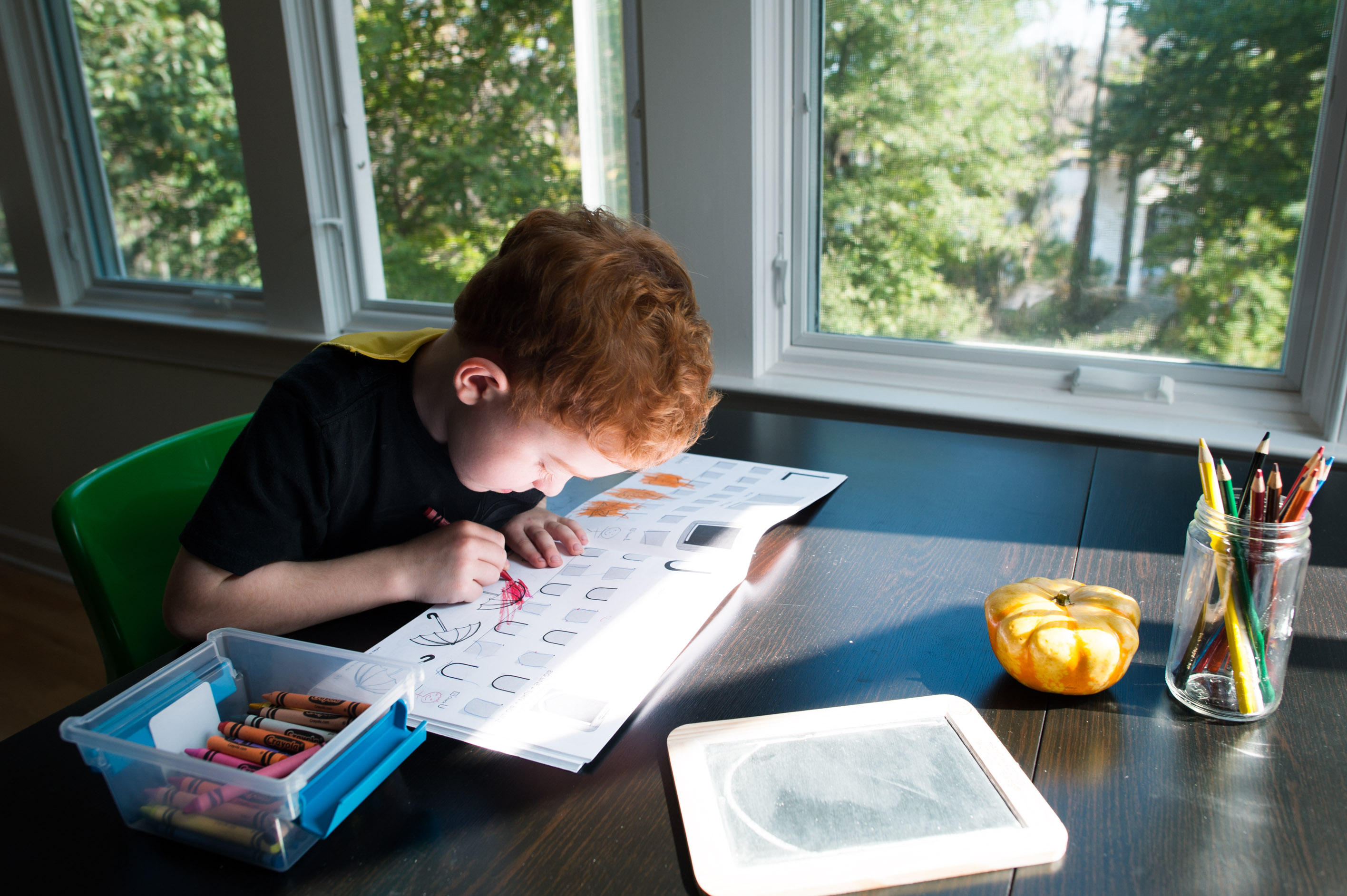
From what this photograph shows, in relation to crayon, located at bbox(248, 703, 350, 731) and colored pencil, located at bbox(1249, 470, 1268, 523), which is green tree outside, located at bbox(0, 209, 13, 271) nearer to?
crayon, located at bbox(248, 703, 350, 731)

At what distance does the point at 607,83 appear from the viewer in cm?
176

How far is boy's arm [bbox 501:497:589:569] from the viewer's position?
84 cm

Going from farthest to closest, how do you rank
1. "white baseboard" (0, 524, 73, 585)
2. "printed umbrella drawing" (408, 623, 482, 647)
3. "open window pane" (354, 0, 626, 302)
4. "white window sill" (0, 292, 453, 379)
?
1. "white baseboard" (0, 524, 73, 585)
2. "white window sill" (0, 292, 453, 379)
3. "open window pane" (354, 0, 626, 302)
4. "printed umbrella drawing" (408, 623, 482, 647)

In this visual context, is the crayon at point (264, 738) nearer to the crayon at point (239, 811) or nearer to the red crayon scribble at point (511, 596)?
the crayon at point (239, 811)

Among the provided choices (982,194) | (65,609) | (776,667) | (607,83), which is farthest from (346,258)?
(776,667)

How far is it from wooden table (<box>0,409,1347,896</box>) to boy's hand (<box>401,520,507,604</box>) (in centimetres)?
3

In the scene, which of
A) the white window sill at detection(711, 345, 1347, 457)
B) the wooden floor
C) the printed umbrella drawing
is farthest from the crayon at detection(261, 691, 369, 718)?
the wooden floor

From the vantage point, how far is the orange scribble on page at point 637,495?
100 centimetres

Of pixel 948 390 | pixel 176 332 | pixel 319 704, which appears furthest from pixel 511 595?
pixel 176 332

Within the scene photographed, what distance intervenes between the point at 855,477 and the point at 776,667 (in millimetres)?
474

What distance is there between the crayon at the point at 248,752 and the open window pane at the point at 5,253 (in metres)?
3.14

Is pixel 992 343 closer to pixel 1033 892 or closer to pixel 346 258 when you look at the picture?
pixel 1033 892

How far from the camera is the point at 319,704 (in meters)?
0.54

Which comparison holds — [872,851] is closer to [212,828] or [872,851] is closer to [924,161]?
[212,828]
